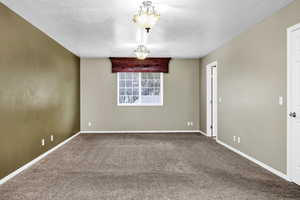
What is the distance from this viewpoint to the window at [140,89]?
27.6ft

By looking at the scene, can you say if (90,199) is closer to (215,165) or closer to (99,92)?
(215,165)

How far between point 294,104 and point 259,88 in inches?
39.8

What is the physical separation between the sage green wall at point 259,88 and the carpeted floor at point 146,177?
0.42m

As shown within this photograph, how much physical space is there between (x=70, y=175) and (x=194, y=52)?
16.6 feet

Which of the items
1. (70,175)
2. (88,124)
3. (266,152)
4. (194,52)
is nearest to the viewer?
(70,175)

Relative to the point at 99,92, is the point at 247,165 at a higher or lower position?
lower

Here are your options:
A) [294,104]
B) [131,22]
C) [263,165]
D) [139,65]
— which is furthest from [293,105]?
[139,65]

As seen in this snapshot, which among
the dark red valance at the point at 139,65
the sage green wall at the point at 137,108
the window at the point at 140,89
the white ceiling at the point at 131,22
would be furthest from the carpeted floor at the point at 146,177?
the dark red valance at the point at 139,65

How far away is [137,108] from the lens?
837cm

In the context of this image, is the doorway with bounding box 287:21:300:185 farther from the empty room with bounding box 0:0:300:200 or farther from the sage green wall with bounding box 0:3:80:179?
the sage green wall with bounding box 0:3:80:179

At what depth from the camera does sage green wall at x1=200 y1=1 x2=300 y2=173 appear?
366cm

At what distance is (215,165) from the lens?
4.30m

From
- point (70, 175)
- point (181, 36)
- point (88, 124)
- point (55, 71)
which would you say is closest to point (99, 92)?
point (88, 124)

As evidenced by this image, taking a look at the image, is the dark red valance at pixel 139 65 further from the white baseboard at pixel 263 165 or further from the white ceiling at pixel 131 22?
the white baseboard at pixel 263 165
